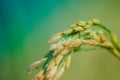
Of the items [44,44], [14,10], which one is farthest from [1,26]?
[44,44]

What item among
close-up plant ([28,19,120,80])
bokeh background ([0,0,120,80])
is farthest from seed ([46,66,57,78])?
bokeh background ([0,0,120,80])

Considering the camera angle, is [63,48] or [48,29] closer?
[63,48]

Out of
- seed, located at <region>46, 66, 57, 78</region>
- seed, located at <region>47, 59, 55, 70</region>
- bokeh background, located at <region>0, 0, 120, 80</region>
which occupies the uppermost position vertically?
bokeh background, located at <region>0, 0, 120, 80</region>

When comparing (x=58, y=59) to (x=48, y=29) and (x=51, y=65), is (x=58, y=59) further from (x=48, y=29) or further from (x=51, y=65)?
(x=48, y=29)

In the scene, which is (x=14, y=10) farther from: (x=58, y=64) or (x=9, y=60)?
(x=58, y=64)

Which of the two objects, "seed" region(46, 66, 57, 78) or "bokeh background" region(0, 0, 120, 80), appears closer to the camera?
"seed" region(46, 66, 57, 78)

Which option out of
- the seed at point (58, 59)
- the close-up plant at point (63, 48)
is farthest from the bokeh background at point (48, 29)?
the seed at point (58, 59)

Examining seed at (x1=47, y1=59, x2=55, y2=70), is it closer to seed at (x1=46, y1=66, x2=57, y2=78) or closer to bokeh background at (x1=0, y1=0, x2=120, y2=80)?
seed at (x1=46, y1=66, x2=57, y2=78)

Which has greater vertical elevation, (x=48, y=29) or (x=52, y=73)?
(x=48, y=29)

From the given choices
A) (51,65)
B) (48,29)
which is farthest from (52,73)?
(48,29)
